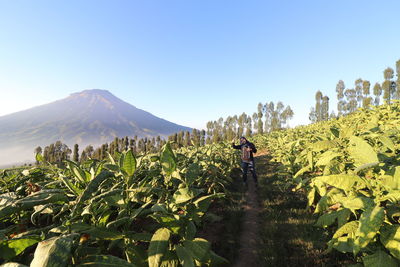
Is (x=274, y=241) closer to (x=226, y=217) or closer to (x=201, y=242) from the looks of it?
(x=226, y=217)

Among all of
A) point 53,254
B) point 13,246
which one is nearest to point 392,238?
point 53,254

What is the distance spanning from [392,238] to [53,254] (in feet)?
7.75

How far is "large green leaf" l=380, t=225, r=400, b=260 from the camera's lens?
1.53 meters

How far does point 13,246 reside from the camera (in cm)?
105

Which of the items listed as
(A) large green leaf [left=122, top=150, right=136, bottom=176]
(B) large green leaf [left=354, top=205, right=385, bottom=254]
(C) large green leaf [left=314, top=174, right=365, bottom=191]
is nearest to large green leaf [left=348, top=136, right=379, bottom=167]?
(C) large green leaf [left=314, top=174, right=365, bottom=191]

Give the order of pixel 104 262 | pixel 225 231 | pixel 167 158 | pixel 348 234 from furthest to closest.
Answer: pixel 225 231 < pixel 348 234 < pixel 167 158 < pixel 104 262

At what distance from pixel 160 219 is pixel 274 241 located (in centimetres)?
279

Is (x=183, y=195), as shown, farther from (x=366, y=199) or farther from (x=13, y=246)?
(x=366, y=199)

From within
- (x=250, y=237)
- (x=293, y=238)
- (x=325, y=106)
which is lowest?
(x=250, y=237)

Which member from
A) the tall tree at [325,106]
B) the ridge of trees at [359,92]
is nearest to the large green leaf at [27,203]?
the ridge of trees at [359,92]

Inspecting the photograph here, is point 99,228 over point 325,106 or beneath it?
beneath

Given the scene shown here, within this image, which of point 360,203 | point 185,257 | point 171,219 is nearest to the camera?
point 185,257

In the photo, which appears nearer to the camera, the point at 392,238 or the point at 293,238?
the point at 392,238

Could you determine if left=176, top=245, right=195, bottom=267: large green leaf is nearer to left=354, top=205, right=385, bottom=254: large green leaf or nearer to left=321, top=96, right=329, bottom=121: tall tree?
left=354, top=205, right=385, bottom=254: large green leaf
